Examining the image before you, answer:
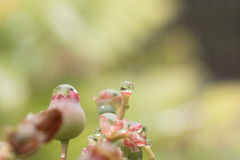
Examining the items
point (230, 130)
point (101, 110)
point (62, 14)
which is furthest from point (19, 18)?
point (101, 110)

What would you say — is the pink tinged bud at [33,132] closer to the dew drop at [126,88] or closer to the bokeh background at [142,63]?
the dew drop at [126,88]

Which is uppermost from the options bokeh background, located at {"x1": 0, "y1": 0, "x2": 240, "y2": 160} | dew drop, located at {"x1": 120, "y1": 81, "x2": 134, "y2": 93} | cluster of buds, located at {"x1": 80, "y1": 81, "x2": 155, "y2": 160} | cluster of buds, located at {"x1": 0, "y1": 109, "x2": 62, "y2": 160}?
bokeh background, located at {"x1": 0, "y1": 0, "x2": 240, "y2": 160}

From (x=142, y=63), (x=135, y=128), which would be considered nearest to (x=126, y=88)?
(x=135, y=128)

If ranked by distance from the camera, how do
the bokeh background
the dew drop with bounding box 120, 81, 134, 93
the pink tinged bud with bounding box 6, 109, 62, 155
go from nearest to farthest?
the pink tinged bud with bounding box 6, 109, 62, 155 → the dew drop with bounding box 120, 81, 134, 93 → the bokeh background

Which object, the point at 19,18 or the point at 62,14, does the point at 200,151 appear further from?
the point at 19,18

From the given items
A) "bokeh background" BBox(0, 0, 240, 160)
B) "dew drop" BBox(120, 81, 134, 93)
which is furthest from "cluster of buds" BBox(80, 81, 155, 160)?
"bokeh background" BBox(0, 0, 240, 160)

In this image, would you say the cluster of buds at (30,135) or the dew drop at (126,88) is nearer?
the cluster of buds at (30,135)

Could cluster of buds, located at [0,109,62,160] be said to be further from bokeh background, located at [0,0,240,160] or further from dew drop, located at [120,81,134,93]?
bokeh background, located at [0,0,240,160]

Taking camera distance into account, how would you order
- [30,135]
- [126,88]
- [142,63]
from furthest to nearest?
[142,63] < [126,88] < [30,135]

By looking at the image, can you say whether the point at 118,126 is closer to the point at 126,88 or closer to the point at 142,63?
the point at 126,88

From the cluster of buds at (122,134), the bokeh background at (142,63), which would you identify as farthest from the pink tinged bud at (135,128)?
the bokeh background at (142,63)
